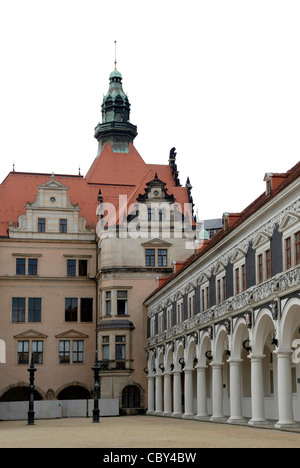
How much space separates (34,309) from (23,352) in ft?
12.7

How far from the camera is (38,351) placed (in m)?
65.7

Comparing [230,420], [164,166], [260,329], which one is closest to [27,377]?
[164,166]

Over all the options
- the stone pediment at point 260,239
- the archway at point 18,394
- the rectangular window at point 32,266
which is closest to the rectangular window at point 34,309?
the rectangular window at point 32,266

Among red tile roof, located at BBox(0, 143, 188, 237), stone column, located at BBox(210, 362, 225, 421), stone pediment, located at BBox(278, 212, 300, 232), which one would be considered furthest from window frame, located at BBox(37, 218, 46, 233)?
stone pediment, located at BBox(278, 212, 300, 232)

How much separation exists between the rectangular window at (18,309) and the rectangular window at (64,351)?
401 centimetres

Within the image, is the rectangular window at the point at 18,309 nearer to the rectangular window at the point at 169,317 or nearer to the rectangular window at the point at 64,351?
the rectangular window at the point at 64,351

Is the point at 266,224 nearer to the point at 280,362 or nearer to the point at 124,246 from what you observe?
the point at 280,362

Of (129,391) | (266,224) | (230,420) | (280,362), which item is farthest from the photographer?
(129,391)

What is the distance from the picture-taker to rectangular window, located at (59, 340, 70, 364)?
216 feet

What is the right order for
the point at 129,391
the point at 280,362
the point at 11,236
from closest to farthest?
the point at 280,362 → the point at 129,391 → the point at 11,236

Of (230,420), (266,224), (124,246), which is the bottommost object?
(230,420)

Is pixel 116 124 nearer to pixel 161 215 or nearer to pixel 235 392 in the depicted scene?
pixel 161 215

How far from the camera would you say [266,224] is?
1293 inches

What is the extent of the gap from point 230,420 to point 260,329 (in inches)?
224
